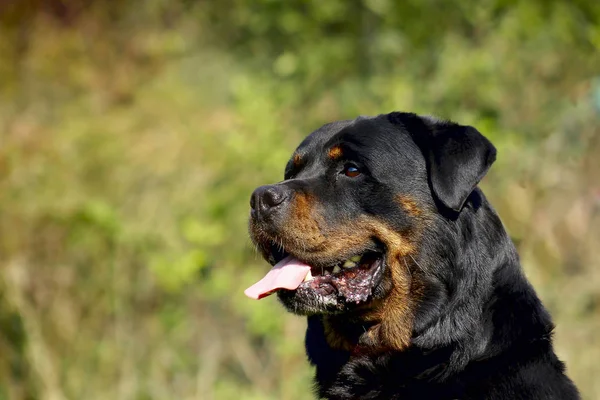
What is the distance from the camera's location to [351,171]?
3.61 metres

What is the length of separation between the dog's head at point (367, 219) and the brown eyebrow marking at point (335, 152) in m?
0.08

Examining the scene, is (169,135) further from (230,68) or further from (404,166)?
(404,166)

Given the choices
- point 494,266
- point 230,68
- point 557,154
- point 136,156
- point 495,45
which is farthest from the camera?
point 230,68

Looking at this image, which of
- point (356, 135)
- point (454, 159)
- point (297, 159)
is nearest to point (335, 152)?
point (356, 135)

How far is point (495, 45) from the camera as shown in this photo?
23.3ft

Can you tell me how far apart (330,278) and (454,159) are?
0.70 metres

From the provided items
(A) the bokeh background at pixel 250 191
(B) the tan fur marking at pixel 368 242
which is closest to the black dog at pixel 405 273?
(B) the tan fur marking at pixel 368 242

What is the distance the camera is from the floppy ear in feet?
10.9

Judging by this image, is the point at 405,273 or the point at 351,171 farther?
the point at 351,171

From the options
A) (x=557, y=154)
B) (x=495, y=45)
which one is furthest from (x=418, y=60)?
(x=557, y=154)

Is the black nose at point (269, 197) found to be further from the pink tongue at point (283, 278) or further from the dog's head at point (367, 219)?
the pink tongue at point (283, 278)

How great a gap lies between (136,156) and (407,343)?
19.6 feet

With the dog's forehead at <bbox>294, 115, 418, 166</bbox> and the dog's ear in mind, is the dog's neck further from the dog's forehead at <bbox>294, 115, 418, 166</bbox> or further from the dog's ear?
the dog's forehead at <bbox>294, 115, 418, 166</bbox>

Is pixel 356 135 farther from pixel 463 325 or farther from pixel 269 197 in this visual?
pixel 463 325
